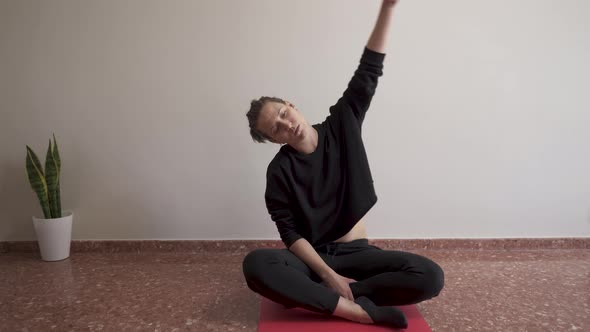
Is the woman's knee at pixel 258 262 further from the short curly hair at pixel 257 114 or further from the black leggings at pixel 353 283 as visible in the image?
the short curly hair at pixel 257 114

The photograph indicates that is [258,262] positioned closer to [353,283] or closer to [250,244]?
[353,283]

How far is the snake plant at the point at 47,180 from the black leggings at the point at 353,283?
1198 millimetres

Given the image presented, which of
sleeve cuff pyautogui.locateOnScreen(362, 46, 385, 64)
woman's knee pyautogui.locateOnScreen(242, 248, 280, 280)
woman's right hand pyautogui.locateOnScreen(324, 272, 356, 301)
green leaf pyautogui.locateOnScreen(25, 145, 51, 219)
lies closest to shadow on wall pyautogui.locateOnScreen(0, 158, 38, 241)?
green leaf pyautogui.locateOnScreen(25, 145, 51, 219)

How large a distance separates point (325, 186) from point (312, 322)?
1.51 feet

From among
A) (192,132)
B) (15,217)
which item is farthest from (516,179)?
(15,217)

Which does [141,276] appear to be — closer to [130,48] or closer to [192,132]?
[192,132]

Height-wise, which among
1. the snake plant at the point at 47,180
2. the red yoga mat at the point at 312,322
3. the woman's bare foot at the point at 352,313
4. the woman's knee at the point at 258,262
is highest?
the snake plant at the point at 47,180

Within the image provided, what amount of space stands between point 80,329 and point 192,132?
104cm

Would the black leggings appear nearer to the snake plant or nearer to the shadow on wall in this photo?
the snake plant

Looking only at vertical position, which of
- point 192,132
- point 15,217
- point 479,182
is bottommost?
point 15,217

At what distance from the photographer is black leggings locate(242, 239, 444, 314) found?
1328mm

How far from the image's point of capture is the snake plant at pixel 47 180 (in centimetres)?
198

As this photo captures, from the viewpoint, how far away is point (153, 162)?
215cm

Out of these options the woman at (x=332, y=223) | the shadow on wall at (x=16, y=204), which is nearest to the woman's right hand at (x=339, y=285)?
the woman at (x=332, y=223)
